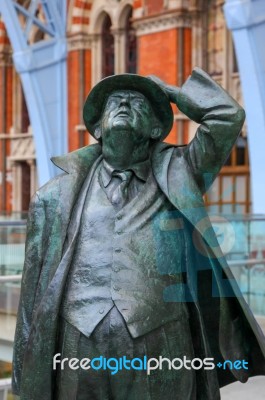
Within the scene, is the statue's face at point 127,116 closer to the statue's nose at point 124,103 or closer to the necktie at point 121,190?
the statue's nose at point 124,103

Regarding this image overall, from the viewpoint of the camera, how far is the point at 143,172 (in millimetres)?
2635

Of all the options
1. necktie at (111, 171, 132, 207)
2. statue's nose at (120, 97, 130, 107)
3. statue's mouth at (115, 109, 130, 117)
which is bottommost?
necktie at (111, 171, 132, 207)

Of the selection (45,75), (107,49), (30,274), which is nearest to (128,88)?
(30,274)

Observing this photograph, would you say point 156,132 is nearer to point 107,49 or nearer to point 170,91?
point 170,91

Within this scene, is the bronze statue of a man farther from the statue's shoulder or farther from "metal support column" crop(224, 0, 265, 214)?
"metal support column" crop(224, 0, 265, 214)

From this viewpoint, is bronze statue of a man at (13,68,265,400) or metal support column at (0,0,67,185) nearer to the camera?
bronze statue of a man at (13,68,265,400)

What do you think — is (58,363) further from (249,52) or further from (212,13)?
(212,13)

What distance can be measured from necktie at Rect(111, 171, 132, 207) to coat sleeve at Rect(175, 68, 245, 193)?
233 millimetres

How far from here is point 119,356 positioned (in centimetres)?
242

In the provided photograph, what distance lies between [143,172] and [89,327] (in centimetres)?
57

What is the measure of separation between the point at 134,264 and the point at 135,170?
1.12ft

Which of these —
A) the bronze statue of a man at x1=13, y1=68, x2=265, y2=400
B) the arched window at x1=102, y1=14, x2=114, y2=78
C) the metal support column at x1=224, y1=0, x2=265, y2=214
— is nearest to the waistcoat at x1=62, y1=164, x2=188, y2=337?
the bronze statue of a man at x1=13, y1=68, x2=265, y2=400

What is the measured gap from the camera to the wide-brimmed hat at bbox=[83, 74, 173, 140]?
262 cm

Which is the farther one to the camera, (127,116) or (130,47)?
(130,47)
